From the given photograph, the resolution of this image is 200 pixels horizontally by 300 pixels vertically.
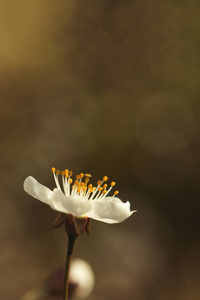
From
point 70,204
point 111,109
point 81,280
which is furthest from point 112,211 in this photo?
point 111,109

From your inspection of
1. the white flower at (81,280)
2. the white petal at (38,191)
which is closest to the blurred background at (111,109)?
the white flower at (81,280)

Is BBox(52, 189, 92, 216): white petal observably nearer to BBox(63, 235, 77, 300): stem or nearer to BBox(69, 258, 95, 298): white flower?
BBox(63, 235, 77, 300): stem

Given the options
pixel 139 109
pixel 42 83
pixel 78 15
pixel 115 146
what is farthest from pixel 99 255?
pixel 78 15

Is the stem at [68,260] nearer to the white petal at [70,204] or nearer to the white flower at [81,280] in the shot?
the white petal at [70,204]

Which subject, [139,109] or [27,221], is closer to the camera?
[27,221]

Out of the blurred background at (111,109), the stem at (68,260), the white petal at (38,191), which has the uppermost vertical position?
the blurred background at (111,109)

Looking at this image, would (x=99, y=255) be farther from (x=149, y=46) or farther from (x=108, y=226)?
(x=149, y=46)

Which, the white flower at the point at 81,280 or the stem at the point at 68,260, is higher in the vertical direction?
the white flower at the point at 81,280
